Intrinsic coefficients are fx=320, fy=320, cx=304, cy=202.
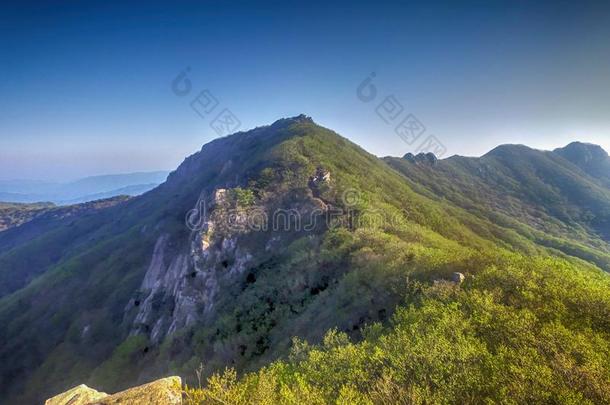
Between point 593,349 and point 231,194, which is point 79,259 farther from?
point 593,349

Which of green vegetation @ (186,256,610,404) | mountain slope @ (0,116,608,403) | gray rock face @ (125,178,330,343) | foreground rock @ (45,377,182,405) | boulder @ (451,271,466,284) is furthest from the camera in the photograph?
gray rock face @ (125,178,330,343)

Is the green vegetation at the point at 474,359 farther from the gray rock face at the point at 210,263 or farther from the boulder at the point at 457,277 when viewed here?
the gray rock face at the point at 210,263

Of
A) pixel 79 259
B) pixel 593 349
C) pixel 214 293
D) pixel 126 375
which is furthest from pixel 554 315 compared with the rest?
pixel 79 259

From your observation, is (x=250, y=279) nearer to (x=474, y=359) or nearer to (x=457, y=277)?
(x=457, y=277)

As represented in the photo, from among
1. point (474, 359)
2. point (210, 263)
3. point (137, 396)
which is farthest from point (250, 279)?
point (474, 359)

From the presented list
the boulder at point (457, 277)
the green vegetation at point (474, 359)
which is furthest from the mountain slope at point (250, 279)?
the boulder at point (457, 277)

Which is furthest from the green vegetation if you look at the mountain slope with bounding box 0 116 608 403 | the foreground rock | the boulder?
the boulder

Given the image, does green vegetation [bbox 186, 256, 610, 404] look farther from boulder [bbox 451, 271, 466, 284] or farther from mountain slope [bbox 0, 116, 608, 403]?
boulder [bbox 451, 271, 466, 284]
